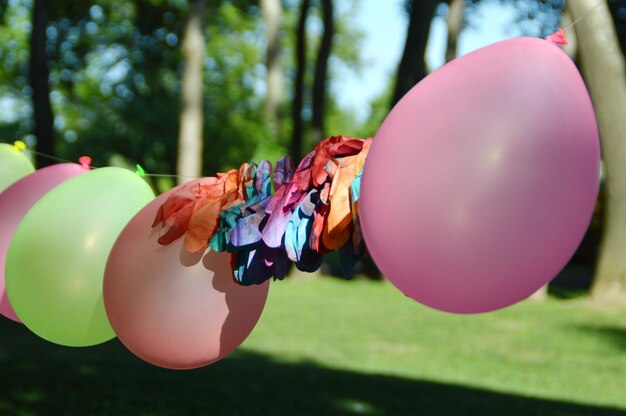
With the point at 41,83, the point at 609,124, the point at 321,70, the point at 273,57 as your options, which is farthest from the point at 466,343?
the point at 273,57

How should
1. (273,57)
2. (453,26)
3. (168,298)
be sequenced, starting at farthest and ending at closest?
(273,57) < (453,26) < (168,298)

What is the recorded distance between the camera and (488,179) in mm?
1876

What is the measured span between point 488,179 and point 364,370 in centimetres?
630

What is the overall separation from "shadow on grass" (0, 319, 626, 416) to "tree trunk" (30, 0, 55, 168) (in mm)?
3636

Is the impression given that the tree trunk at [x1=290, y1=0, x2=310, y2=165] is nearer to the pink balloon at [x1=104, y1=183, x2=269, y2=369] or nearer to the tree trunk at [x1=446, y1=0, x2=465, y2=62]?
the tree trunk at [x1=446, y1=0, x2=465, y2=62]

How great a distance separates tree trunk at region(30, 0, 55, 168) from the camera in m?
10.6

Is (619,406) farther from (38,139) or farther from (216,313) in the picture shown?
(38,139)

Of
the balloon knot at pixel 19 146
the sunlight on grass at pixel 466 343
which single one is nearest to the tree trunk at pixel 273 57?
the sunlight on grass at pixel 466 343

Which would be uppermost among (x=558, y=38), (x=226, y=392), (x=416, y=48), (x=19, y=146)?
(x=558, y=38)

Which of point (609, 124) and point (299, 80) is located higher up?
point (609, 124)

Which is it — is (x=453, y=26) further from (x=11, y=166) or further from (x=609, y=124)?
(x=11, y=166)

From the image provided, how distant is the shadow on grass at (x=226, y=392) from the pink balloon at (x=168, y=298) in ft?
10.8

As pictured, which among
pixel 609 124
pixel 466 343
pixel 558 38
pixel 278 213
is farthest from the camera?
pixel 609 124

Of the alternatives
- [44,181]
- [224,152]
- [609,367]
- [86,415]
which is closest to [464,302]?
[44,181]
